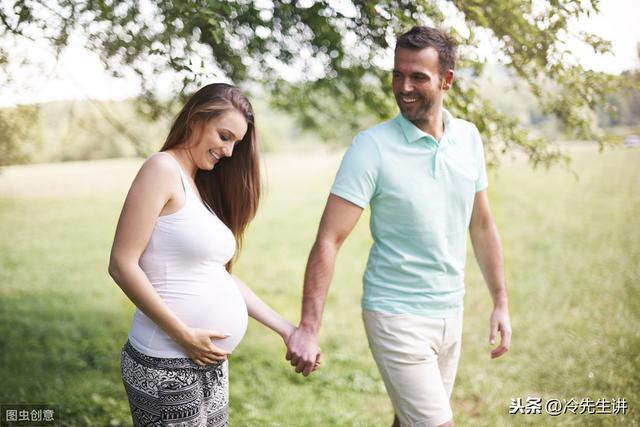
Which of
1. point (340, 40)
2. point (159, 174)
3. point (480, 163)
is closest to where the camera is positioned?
point (159, 174)

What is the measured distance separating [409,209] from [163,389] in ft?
3.91

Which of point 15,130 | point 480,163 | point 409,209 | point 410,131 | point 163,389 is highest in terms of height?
point 410,131

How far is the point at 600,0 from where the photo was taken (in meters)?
3.27

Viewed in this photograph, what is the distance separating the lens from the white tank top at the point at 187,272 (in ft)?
6.91

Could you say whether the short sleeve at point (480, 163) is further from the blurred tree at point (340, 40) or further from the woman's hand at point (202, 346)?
the woman's hand at point (202, 346)

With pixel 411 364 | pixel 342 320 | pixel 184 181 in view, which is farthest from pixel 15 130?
pixel 342 320

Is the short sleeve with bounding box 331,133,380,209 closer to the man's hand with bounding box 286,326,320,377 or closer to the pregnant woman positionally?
the pregnant woman

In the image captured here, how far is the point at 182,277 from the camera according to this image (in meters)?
2.16

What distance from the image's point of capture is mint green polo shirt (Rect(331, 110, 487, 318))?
256 cm

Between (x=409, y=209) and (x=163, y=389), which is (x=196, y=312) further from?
(x=409, y=209)

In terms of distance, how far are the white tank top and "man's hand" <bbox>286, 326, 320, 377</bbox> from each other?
1.08 feet

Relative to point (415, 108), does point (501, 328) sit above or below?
below

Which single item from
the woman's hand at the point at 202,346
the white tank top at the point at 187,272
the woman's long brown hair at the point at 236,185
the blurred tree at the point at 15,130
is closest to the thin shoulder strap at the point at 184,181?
the white tank top at the point at 187,272

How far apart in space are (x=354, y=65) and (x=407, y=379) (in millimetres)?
2601
